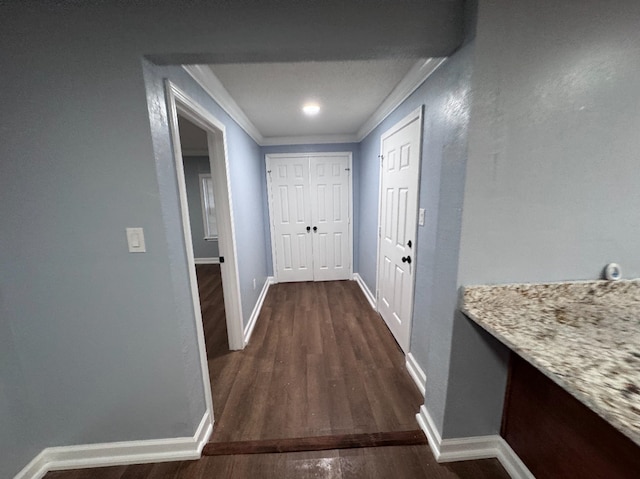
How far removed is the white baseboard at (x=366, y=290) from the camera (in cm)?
294

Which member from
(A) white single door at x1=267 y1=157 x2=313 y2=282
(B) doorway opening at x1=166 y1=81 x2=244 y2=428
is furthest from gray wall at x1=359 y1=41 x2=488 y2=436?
(A) white single door at x1=267 y1=157 x2=313 y2=282

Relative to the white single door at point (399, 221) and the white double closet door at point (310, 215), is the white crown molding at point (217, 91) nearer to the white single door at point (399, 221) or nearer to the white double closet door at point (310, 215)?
the white double closet door at point (310, 215)

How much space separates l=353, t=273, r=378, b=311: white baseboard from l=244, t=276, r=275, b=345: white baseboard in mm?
1341

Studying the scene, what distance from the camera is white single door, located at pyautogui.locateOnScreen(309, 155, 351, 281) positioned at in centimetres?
348

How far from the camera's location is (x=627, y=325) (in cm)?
93

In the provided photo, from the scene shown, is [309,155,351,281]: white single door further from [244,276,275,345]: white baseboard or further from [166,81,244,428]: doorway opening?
[166,81,244,428]: doorway opening

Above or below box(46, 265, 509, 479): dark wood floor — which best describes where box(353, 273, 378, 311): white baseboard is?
above

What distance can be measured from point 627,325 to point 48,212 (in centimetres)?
246

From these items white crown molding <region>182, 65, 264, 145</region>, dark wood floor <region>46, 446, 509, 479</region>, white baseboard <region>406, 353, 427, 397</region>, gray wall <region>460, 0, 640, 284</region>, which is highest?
white crown molding <region>182, 65, 264, 145</region>

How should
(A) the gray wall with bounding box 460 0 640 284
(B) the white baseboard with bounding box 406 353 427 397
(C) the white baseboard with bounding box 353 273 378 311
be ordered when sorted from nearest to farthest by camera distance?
(A) the gray wall with bounding box 460 0 640 284
(B) the white baseboard with bounding box 406 353 427 397
(C) the white baseboard with bounding box 353 273 378 311

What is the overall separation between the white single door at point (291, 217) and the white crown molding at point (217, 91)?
34.8 inches

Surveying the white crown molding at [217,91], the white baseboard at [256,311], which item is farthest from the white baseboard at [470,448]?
the white crown molding at [217,91]

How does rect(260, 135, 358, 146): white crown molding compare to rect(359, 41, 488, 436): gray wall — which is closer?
rect(359, 41, 488, 436): gray wall

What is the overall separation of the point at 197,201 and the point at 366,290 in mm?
3864
